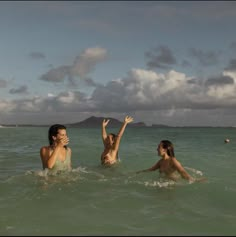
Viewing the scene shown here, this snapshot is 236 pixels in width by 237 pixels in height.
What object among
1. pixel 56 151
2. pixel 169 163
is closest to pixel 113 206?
pixel 56 151

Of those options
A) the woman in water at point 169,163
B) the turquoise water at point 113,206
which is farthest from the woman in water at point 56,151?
the woman in water at point 169,163

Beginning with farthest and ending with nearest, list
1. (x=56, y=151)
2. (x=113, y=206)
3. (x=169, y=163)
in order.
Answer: (x=169, y=163)
(x=56, y=151)
(x=113, y=206)

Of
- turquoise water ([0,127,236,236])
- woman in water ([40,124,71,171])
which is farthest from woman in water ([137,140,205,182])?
woman in water ([40,124,71,171])

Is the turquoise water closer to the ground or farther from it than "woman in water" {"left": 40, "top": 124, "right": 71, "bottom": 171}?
closer to the ground

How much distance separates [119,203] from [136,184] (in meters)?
1.79

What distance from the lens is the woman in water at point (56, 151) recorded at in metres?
7.67

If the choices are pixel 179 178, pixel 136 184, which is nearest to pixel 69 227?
pixel 136 184

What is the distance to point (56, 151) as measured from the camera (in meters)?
7.70

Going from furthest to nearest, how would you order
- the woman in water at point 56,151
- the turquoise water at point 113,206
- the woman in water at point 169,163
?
the woman in water at point 169,163 < the woman in water at point 56,151 < the turquoise water at point 113,206

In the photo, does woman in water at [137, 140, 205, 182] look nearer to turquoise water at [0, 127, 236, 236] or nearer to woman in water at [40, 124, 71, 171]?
turquoise water at [0, 127, 236, 236]

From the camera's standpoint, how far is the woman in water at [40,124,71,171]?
25.2ft

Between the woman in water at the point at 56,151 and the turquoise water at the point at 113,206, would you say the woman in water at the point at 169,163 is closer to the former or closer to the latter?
the turquoise water at the point at 113,206

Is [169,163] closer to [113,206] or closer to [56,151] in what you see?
[113,206]

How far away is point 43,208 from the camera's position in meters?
6.31
